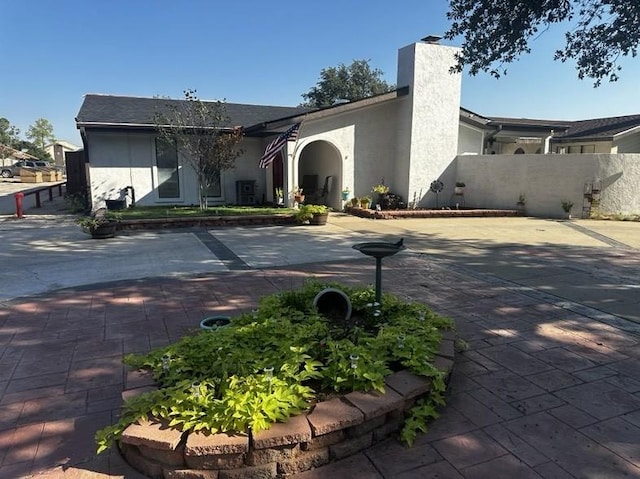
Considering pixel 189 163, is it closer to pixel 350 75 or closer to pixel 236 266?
pixel 236 266

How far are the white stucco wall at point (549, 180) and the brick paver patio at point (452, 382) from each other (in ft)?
34.0

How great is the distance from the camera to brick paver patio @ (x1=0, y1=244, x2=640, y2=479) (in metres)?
2.27

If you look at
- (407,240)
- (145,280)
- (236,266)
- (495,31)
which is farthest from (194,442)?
(495,31)

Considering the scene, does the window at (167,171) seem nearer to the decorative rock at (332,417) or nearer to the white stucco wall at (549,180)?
the white stucco wall at (549,180)

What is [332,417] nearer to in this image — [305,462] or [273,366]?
[305,462]

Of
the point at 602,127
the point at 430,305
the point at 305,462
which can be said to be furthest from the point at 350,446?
the point at 602,127

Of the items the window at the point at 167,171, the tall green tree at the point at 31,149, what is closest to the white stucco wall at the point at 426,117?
the window at the point at 167,171

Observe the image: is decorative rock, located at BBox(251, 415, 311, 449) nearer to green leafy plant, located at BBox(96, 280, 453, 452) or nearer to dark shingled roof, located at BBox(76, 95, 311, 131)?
green leafy plant, located at BBox(96, 280, 453, 452)

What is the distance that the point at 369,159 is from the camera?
49.8ft

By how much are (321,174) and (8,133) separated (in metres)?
86.3

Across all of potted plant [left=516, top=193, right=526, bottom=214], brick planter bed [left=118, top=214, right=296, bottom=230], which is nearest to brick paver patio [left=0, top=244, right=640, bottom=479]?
brick planter bed [left=118, top=214, right=296, bottom=230]

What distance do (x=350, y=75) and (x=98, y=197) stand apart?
102ft

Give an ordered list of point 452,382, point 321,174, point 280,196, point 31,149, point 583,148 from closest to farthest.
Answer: point 452,382 → point 280,196 → point 321,174 → point 583,148 → point 31,149

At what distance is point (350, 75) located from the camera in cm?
3975
